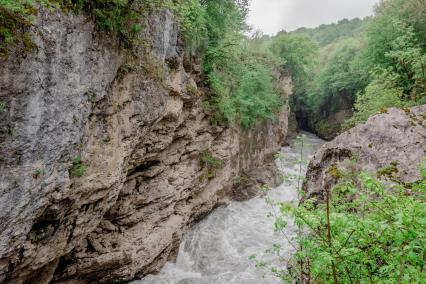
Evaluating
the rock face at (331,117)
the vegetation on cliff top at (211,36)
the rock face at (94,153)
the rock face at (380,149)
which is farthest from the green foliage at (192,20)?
the rock face at (331,117)

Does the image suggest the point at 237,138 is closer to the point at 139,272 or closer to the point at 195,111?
the point at 195,111

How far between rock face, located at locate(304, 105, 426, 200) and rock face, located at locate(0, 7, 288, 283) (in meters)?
5.16

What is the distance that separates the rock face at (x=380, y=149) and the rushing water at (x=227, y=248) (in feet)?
3.43

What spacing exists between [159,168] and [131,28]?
5196 mm

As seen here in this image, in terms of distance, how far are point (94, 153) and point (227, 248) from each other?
27.2 feet

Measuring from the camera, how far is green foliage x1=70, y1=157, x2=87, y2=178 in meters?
6.28

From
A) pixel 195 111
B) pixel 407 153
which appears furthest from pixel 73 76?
pixel 407 153

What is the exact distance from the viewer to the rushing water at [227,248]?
11.0 metres

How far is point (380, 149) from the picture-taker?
7.86 m

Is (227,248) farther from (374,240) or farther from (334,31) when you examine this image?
(334,31)

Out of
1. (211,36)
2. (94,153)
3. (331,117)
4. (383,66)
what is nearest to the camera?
(94,153)

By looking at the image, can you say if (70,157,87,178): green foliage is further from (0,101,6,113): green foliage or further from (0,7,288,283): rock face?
(0,101,6,113): green foliage

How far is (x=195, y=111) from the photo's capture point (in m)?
12.2

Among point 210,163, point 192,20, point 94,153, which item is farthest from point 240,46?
point 94,153
